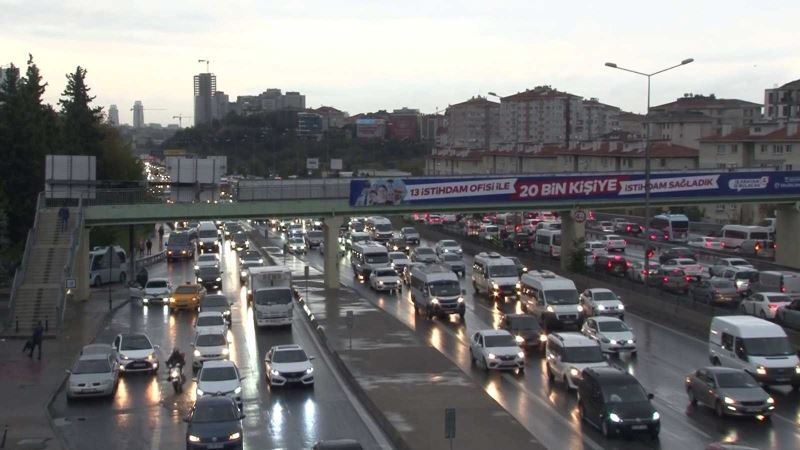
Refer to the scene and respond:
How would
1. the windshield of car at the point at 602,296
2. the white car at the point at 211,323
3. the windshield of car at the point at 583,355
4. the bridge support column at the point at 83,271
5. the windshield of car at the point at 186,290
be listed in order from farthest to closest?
the bridge support column at the point at 83,271, the windshield of car at the point at 186,290, the windshield of car at the point at 602,296, the white car at the point at 211,323, the windshield of car at the point at 583,355

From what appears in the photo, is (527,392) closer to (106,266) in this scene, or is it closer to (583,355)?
(583,355)

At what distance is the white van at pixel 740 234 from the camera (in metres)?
61.9

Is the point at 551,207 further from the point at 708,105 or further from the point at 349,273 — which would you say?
the point at 708,105

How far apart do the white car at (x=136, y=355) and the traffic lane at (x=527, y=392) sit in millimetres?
9262

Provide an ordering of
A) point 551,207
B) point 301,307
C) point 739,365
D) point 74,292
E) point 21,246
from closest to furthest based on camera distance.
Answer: point 739,365
point 301,307
point 74,292
point 551,207
point 21,246

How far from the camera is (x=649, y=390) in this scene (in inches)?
1030

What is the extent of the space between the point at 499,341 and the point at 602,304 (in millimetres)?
10161

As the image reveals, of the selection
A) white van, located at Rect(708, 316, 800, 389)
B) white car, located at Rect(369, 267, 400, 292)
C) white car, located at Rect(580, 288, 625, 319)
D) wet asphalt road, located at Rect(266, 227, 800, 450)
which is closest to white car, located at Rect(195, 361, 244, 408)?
wet asphalt road, located at Rect(266, 227, 800, 450)

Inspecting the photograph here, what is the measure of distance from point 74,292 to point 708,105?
119067 mm

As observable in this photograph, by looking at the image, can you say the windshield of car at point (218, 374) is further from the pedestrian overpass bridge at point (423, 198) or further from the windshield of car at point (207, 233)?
the windshield of car at point (207, 233)

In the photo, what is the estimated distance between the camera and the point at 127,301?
4800 cm

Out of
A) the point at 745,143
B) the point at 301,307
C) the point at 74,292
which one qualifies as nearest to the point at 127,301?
the point at 74,292

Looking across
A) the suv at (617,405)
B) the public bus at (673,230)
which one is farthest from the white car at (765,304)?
the public bus at (673,230)

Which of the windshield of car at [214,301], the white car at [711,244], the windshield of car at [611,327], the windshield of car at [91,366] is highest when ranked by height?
the white car at [711,244]
